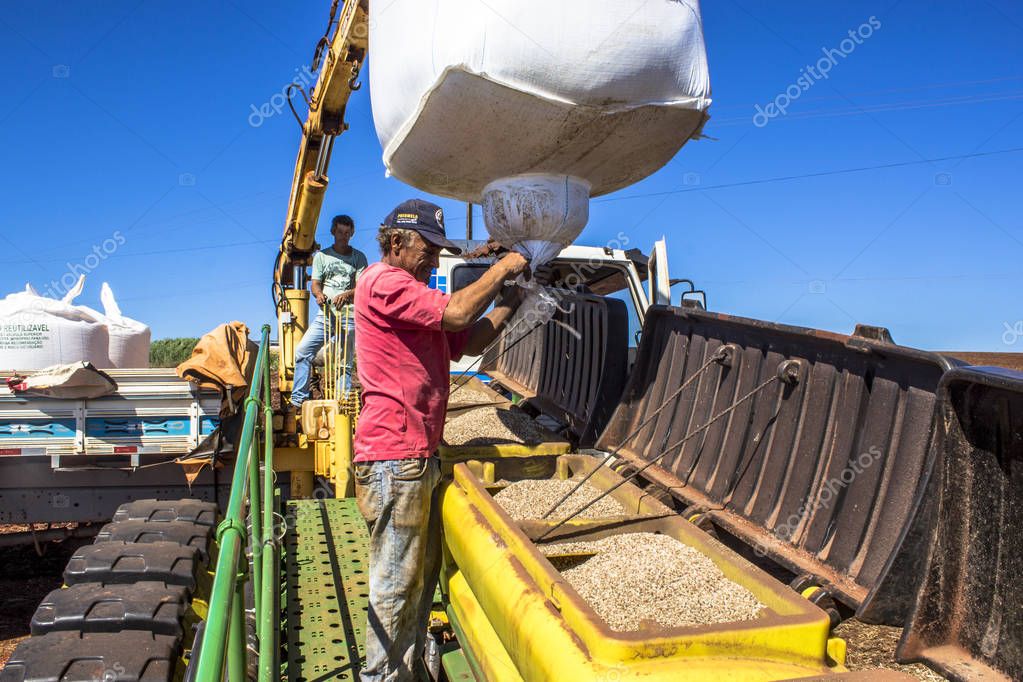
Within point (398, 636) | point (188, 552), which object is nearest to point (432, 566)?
point (398, 636)

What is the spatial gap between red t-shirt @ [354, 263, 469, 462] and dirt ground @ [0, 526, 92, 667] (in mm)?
4554

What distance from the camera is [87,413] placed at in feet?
20.0

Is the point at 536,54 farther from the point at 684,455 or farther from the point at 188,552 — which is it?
the point at 188,552

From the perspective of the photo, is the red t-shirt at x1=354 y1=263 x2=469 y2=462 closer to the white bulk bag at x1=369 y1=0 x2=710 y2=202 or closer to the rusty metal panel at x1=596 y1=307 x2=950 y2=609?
the white bulk bag at x1=369 y1=0 x2=710 y2=202

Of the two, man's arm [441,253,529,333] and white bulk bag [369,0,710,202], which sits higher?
white bulk bag [369,0,710,202]

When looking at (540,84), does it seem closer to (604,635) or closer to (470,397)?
(604,635)

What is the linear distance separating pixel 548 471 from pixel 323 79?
201 inches

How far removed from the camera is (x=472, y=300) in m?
→ 2.81

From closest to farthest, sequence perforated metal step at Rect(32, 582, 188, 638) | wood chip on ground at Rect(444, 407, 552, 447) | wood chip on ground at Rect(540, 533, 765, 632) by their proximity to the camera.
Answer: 1. wood chip on ground at Rect(540, 533, 765, 632)
2. perforated metal step at Rect(32, 582, 188, 638)
3. wood chip on ground at Rect(444, 407, 552, 447)

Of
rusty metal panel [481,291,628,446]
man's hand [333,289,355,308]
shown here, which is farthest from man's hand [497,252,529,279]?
man's hand [333,289,355,308]

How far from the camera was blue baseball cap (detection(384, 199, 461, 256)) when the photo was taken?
3.12 metres

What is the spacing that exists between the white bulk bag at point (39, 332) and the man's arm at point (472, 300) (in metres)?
5.75

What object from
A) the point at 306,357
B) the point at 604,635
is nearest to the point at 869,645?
the point at 604,635

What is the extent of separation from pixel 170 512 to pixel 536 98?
359 centimetres
